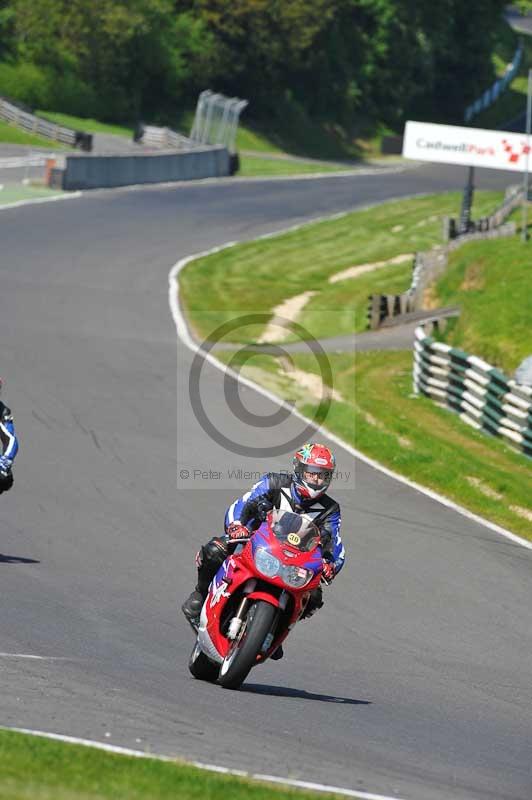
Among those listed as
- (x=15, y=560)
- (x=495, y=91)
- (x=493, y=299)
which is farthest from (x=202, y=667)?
(x=495, y=91)

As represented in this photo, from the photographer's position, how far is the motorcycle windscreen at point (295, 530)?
33.8ft

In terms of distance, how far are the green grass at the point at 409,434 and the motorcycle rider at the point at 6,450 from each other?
7153 mm

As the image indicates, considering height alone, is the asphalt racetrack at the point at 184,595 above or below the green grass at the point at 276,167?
above

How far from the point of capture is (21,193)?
159 ft

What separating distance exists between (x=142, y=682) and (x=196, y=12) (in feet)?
277

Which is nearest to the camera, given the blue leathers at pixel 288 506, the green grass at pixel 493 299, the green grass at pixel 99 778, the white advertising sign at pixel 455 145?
the green grass at pixel 99 778

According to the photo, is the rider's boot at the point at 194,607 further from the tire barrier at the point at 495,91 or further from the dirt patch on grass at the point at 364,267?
the tire barrier at the point at 495,91

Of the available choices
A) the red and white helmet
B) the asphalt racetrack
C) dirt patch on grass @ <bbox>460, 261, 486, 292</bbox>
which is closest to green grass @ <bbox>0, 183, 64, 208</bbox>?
dirt patch on grass @ <bbox>460, 261, 486, 292</bbox>

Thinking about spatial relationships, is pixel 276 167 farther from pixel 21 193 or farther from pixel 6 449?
pixel 6 449

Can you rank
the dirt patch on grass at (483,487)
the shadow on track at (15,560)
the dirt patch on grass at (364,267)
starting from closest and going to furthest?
the shadow on track at (15,560) → the dirt patch on grass at (483,487) → the dirt patch on grass at (364,267)

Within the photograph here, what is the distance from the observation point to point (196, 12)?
295 ft

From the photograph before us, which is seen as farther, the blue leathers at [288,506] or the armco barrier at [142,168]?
the armco barrier at [142,168]

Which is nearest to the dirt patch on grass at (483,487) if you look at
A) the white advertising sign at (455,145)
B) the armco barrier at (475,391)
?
the armco barrier at (475,391)

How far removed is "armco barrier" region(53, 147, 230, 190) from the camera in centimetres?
5156
